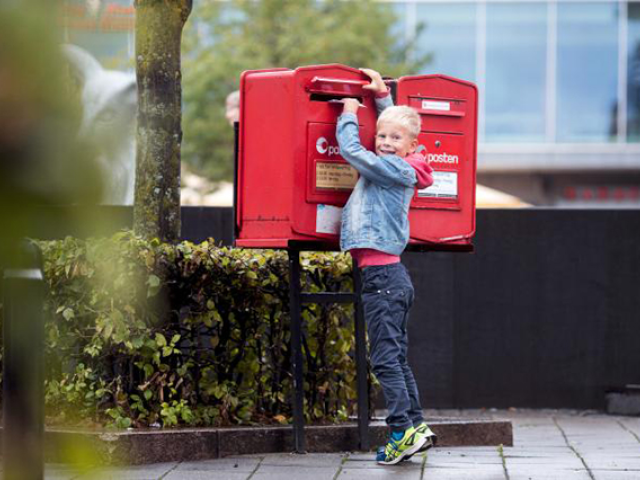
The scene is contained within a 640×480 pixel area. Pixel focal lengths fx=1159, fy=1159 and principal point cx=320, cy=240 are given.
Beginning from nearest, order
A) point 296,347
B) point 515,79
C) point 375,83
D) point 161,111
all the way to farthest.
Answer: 1. point 375,83
2. point 296,347
3. point 161,111
4. point 515,79

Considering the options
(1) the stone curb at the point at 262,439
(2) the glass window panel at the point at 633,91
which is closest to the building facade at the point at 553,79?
(2) the glass window panel at the point at 633,91

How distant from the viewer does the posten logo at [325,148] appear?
5.08 metres

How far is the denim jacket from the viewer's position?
16.0 ft

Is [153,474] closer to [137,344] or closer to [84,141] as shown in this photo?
[137,344]

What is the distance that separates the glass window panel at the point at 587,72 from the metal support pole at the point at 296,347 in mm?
24763

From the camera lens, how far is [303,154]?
5.05m

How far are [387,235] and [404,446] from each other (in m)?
0.92

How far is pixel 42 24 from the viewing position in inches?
30.3

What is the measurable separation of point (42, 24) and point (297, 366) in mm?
4584

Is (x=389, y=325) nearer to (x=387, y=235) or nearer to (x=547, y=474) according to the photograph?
(x=387, y=235)

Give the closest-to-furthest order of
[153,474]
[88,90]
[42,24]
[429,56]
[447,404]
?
[42,24] < [88,90] < [153,474] < [447,404] < [429,56]

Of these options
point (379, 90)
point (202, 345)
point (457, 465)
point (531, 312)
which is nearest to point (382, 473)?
point (457, 465)

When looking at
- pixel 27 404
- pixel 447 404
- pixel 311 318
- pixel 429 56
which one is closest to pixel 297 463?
pixel 311 318

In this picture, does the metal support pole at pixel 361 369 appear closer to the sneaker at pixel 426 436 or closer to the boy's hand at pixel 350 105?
the sneaker at pixel 426 436
